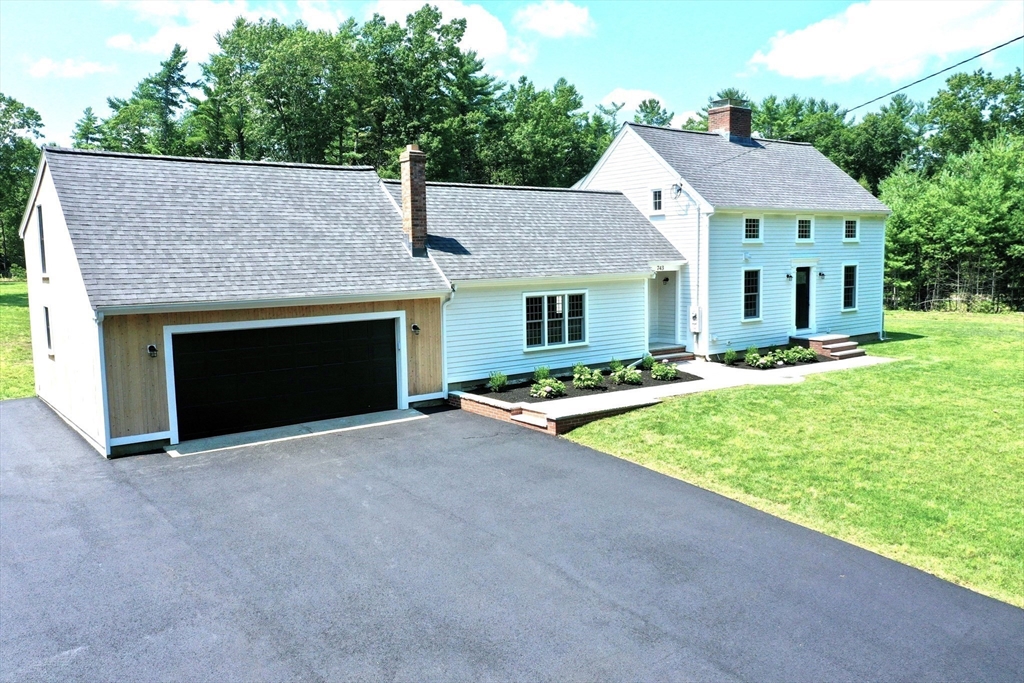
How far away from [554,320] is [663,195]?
6.59 meters

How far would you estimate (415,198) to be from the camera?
16484 mm

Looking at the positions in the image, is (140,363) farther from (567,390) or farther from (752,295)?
(752,295)

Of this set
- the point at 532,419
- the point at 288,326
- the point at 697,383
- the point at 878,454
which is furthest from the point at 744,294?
the point at 288,326

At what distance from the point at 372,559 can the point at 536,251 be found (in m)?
11.5

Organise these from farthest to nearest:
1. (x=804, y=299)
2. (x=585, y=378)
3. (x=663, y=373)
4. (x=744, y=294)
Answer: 1. (x=804, y=299)
2. (x=744, y=294)
3. (x=663, y=373)
4. (x=585, y=378)

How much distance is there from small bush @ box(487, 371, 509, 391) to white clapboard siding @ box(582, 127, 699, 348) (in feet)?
19.9

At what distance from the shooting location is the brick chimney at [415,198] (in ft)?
53.3

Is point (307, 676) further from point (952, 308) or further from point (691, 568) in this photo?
point (952, 308)

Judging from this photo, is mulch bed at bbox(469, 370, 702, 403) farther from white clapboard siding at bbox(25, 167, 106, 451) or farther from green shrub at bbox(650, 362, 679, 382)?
white clapboard siding at bbox(25, 167, 106, 451)

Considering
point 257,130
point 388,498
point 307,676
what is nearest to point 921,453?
point 388,498

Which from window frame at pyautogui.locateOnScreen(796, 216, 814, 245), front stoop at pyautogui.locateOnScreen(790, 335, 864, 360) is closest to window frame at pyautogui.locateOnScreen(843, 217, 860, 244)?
window frame at pyautogui.locateOnScreen(796, 216, 814, 245)

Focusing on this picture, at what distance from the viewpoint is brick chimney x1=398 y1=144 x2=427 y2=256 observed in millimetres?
16234


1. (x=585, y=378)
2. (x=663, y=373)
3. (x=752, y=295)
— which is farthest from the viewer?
(x=752, y=295)

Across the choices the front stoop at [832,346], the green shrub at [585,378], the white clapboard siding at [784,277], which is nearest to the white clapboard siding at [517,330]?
the green shrub at [585,378]
